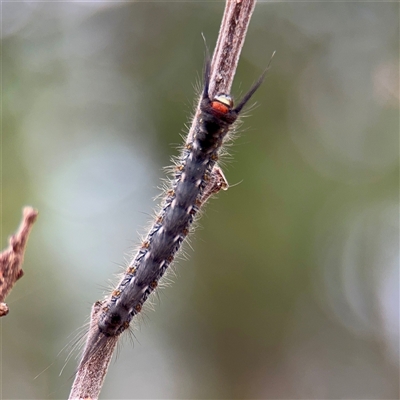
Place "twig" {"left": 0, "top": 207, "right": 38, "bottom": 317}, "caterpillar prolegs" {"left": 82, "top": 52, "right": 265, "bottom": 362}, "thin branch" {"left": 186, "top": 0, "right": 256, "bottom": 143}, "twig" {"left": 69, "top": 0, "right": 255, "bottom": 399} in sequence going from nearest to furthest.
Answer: "twig" {"left": 0, "top": 207, "right": 38, "bottom": 317} → "twig" {"left": 69, "top": 0, "right": 255, "bottom": 399} → "thin branch" {"left": 186, "top": 0, "right": 256, "bottom": 143} → "caterpillar prolegs" {"left": 82, "top": 52, "right": 265, "bottom": 362}

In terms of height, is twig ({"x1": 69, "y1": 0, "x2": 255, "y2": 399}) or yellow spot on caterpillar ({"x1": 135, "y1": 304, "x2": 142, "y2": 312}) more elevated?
twig ({"x1": 69, "y1": 0, "x2": 255, "y2": 399})

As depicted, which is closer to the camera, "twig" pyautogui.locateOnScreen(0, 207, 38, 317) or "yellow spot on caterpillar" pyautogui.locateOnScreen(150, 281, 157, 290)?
"twig" pyautogui.locateOnScreen(0, 207, 38, 317)

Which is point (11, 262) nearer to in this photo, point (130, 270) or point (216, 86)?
point (130, 270)

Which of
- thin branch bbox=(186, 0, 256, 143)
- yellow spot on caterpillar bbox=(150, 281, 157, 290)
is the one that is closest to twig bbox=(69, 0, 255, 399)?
thin branch bbox=(186, 0, 256, 143)

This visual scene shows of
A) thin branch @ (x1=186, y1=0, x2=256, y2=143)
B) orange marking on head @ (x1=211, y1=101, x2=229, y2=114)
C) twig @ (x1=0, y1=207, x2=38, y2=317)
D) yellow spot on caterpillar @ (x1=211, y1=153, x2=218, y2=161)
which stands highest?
thin branch @ (x1=186, y1=0, x2=256, y2=143)

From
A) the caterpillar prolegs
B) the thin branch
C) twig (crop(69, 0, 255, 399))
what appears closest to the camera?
twig (crop(69, 0, 255, 399))

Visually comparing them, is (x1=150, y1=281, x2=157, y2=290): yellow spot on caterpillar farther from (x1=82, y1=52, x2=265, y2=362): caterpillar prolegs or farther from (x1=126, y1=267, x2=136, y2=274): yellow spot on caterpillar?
(x1=126, y1=267, x2=136, y2=274): yellow spot on caterpillar

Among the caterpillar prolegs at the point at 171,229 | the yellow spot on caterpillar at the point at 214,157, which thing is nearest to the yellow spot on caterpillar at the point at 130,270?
the caterpillar prolegs at the point at 171,229

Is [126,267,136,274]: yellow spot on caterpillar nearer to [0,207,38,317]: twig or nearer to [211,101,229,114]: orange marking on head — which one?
[0,207,38,317]: twig

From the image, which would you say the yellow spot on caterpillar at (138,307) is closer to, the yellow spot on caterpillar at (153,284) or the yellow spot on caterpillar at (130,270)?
the yellow spot on caterpillar at (153,284)
